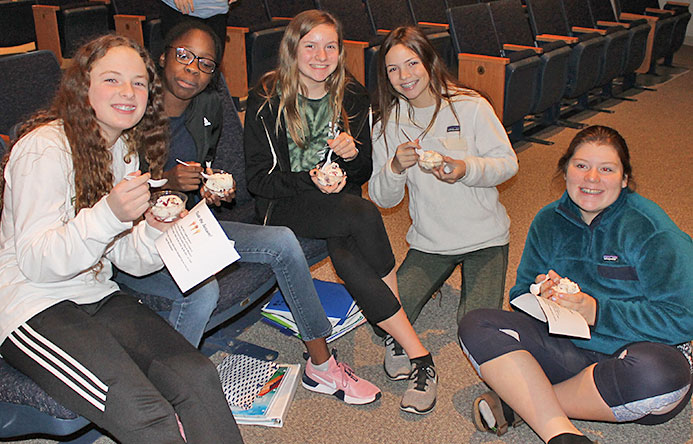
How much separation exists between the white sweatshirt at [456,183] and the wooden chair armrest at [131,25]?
3.03m

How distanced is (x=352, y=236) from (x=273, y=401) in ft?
2.00

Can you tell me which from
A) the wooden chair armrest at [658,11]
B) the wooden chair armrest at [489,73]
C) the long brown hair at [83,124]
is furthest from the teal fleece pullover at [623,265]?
the wooden chair armrest at [658,11]

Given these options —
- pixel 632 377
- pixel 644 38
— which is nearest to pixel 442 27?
pixel 644 38

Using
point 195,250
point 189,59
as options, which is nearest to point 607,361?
point 195,250

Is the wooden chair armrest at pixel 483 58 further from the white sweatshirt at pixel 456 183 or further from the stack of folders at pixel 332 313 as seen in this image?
the stack of folders at pixel 332 313

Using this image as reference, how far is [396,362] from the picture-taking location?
2.28 metres

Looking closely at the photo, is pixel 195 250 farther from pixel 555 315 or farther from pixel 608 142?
pixel 608 142

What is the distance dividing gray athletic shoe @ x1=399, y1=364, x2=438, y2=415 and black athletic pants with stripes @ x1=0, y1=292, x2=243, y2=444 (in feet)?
2.20

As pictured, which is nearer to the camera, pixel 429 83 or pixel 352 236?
pixel 352 236

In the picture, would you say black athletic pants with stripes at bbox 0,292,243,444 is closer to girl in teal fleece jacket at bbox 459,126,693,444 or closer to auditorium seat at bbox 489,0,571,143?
girl in teal fleece jacket at bbox 459,126,693,444

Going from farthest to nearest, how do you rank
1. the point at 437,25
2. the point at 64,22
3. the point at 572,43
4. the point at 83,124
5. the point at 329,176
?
the point at 437,25, the point at 572,43, the point at 64,22, the point at 329,176, the point at 83,124

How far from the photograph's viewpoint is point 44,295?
5.34ft

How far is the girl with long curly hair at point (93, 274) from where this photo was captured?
4.97 feet

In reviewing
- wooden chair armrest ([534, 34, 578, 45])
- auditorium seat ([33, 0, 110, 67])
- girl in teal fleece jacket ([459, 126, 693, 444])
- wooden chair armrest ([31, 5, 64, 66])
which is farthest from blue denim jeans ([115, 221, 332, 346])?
wooden chair armrest ([534, 34, 578, 45])
